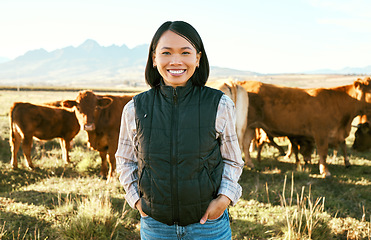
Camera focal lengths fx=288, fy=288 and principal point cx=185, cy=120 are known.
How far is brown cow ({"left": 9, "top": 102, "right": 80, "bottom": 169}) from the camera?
7.45 meters

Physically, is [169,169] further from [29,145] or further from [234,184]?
[29,145]

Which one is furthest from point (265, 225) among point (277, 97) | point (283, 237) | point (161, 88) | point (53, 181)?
point (53, 181)

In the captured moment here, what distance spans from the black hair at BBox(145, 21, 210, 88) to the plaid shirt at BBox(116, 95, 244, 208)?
24cm

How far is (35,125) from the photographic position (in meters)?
7.60

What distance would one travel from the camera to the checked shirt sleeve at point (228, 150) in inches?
69.4

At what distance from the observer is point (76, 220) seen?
3.86 metres

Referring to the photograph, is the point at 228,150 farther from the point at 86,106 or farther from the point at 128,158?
the point at 86,106

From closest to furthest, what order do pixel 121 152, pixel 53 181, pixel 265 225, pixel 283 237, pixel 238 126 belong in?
pixel 121 152, pixel 283 237, pixel 265 225, pixel 53 181, pixel 238 126

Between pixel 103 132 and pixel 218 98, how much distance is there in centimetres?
537

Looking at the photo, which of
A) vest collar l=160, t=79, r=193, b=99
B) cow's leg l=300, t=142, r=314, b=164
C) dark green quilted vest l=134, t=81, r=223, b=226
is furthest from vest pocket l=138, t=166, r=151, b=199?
cow's leg l=300, t=142, r=314, b=164

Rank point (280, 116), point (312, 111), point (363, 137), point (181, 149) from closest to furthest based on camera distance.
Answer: point (181, 149)
point (312, 111)
point (280, 116)
point (363, 137)

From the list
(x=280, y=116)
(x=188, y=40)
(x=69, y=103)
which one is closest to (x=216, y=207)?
(x=188, y=40)

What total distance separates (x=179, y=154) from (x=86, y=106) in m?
4.97

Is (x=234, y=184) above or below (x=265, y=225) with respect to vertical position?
above
